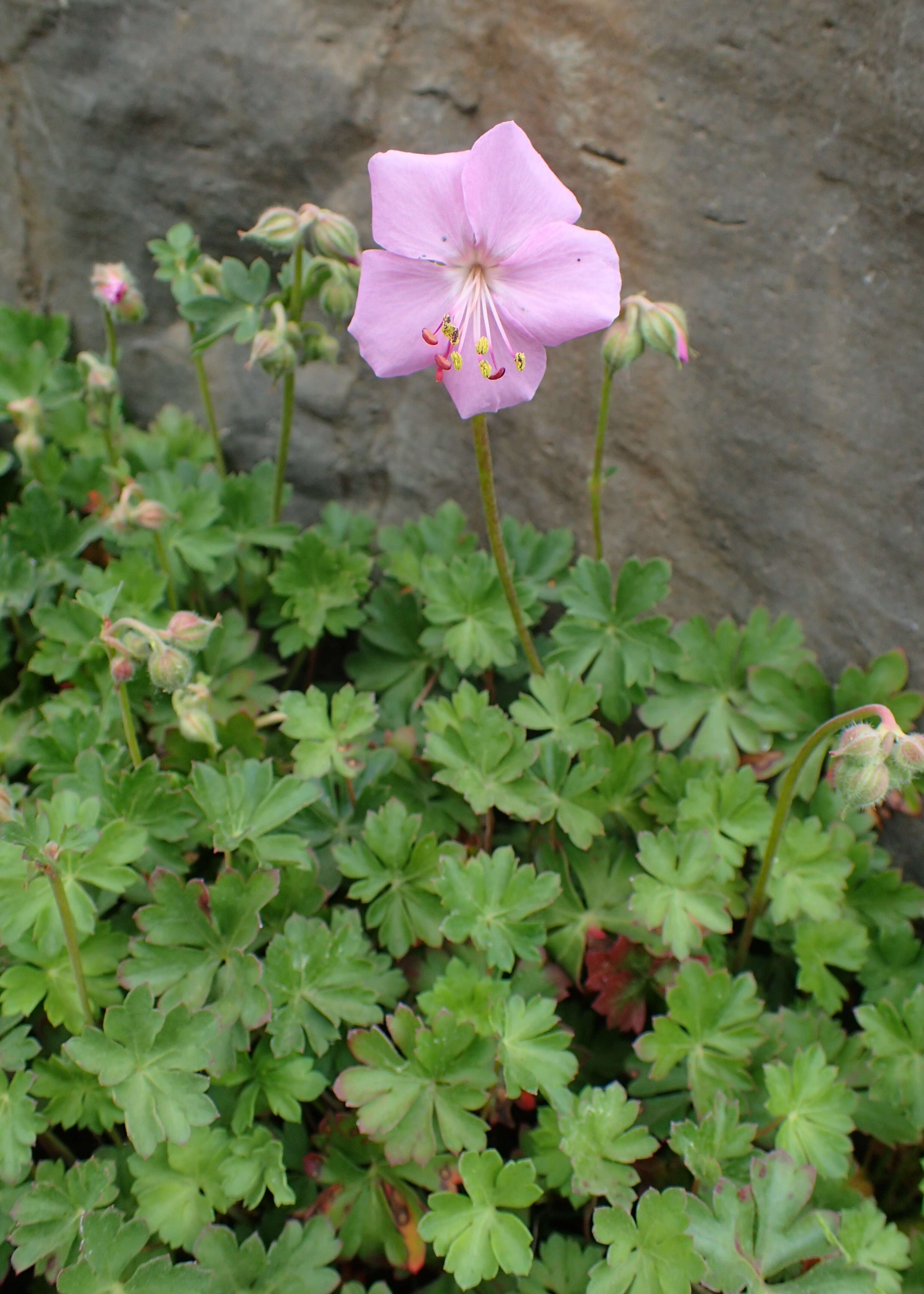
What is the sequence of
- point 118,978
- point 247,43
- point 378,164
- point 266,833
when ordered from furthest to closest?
1. point 247,43
2. point 266,833
3. point 118,978
4. point 378,164

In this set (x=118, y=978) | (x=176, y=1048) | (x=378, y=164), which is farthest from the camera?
(x=118, y=978)

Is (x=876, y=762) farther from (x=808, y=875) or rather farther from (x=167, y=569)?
(x=167, y=569)

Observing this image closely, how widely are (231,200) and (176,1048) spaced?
213cm

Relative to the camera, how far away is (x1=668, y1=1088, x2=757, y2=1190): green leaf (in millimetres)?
1745

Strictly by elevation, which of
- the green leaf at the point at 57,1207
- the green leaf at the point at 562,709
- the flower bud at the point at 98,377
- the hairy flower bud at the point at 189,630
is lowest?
the green leaf at the point at 57,1207

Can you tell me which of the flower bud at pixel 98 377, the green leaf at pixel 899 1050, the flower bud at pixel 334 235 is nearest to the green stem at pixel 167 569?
the flower bud at pixel 98 377

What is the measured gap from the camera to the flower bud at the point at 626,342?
2.00 m

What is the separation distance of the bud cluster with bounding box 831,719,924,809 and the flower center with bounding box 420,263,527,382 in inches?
33.4

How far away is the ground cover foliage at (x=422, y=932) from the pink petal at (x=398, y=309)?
662mm

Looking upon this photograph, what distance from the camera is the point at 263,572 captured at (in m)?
2.66

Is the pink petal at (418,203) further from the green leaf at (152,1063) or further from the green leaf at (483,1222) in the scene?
the green leaf at (483,1222)

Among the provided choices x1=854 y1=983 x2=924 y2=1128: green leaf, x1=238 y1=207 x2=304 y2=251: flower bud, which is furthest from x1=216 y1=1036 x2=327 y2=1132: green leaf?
x1=238 y1=207 x2=304 y2=251: flower bud

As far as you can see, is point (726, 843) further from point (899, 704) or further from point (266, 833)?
point (266, 833)

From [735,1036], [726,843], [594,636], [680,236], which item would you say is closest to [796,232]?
[680,236]
